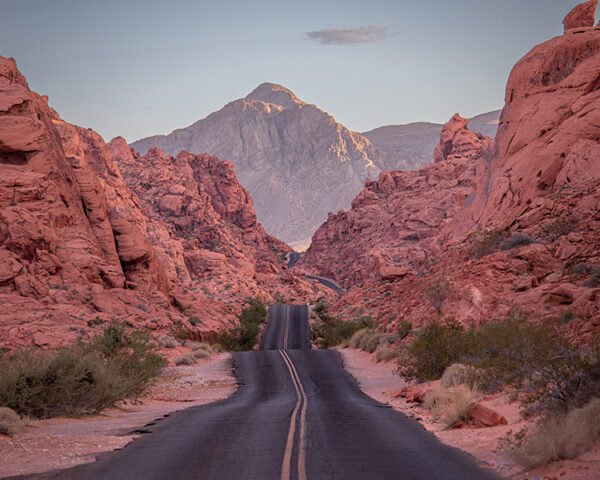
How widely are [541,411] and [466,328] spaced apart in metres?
14.4

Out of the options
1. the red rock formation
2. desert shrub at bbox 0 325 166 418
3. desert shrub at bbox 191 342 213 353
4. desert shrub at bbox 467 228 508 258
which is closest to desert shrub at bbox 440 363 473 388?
desert shrub at bbox 0 325 166 418

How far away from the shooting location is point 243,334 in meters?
A: 50.5

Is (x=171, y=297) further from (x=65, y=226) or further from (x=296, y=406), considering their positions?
(x=296, y=406)

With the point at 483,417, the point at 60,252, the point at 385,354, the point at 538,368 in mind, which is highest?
the point at 60,252

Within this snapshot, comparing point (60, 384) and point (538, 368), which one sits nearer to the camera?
point (538, 368)

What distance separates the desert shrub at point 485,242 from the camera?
104ft

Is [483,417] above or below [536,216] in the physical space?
below

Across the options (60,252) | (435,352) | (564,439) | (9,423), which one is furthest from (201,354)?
(564,439)

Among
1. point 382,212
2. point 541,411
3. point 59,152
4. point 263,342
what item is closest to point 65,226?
point 59,152

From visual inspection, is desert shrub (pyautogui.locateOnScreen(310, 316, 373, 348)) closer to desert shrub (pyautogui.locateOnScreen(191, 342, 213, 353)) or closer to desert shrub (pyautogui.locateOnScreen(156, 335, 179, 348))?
desert shrub (pyautogui.locateOnScreen(191, 342, 213, 353))

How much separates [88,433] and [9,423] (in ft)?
5.37

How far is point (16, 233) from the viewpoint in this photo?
29062 millimetres

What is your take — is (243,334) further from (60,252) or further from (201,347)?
(60,252)

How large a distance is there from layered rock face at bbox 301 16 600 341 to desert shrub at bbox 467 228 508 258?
65 mm
